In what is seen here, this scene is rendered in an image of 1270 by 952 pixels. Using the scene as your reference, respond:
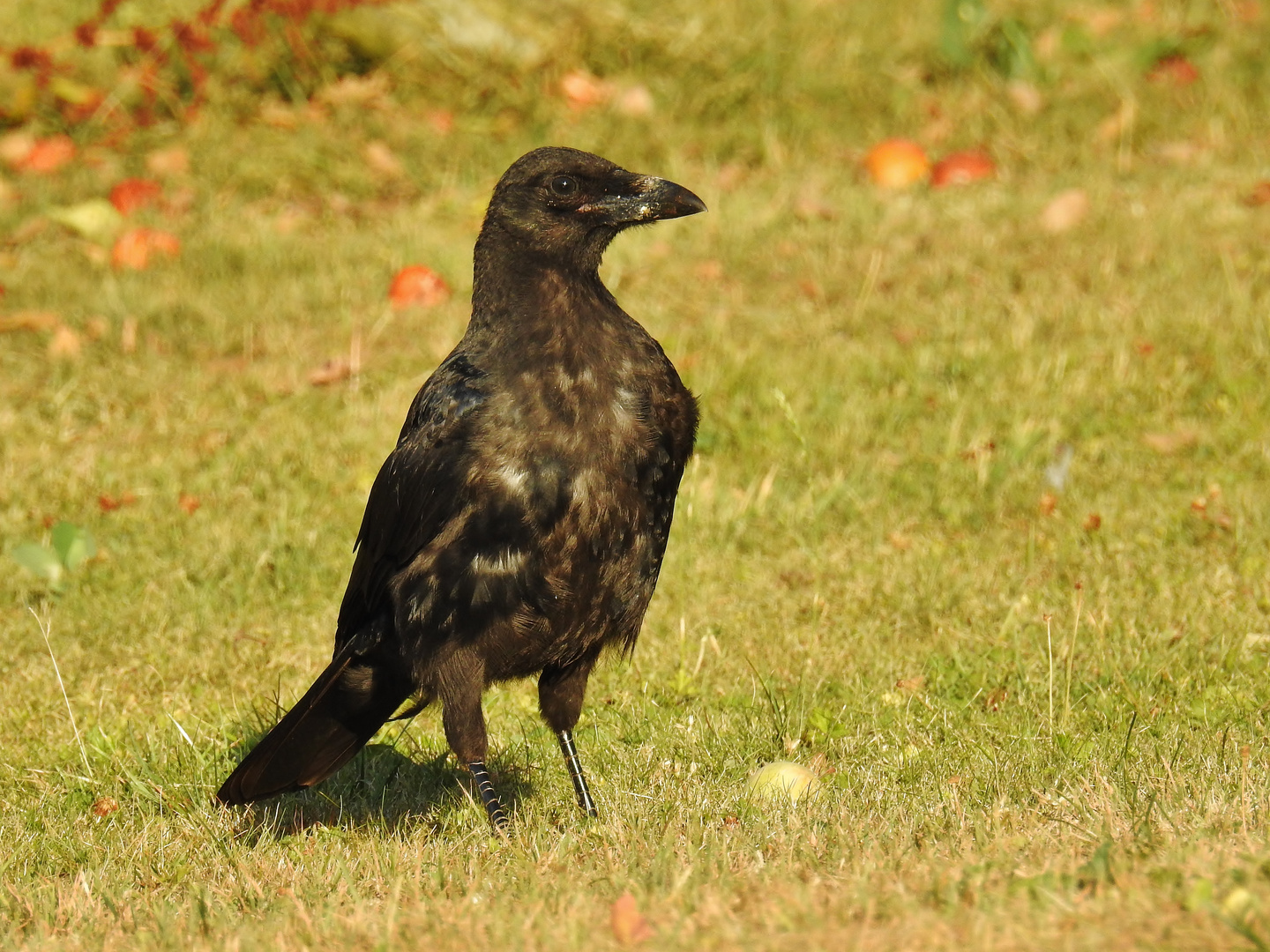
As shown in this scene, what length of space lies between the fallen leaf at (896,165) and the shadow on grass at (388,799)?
551cm

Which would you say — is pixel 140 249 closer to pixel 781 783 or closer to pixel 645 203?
pixel 645 203

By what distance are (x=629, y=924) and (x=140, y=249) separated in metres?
6.58

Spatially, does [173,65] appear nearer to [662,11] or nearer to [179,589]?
Result: [662,11]

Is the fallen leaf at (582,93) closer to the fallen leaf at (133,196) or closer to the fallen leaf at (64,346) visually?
the fallen leaf at (133,196)

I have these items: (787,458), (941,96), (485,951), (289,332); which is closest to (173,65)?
(289,332)

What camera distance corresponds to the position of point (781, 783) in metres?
4.31

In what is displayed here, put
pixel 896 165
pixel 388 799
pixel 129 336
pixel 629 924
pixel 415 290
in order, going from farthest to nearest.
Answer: pixel 896 165
pixel 415 290
pixel 129 336
pixel 388 799
pixel 629 924

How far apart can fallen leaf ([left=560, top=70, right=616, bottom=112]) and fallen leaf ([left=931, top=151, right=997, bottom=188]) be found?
2.22 metres

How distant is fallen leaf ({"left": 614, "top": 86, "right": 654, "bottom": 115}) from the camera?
10078mm

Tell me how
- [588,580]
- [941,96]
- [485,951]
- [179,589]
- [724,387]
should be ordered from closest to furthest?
[485,951]
[588,580]
[179,589]
[724,387]
[941,96]

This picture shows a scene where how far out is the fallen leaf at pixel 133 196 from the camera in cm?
930

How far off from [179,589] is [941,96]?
6355mm

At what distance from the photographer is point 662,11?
1118 cm

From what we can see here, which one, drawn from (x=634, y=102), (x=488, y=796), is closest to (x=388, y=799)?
(x=488, y=796)
